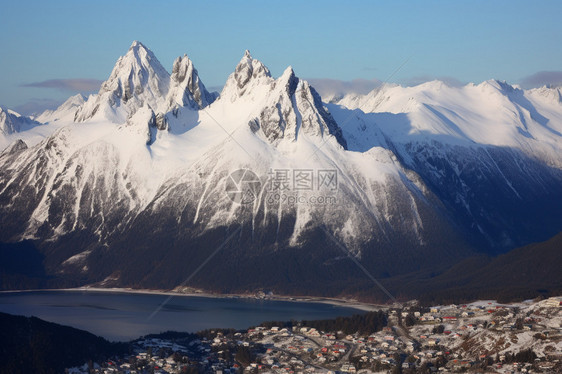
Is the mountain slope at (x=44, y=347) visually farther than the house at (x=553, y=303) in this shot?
No

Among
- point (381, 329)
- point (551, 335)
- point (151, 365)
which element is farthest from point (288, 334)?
point (551, 335)

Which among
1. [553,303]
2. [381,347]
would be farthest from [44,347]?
[553,303]

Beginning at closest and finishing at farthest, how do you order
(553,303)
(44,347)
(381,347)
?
(44,347)
(381,347)
(553,303)

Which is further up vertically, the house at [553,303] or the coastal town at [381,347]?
the house at [553,303]

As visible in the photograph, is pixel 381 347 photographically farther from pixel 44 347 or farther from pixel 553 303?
pixel 44 347

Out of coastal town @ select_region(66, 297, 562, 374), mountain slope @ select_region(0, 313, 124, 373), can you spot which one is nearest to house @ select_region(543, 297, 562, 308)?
coastal town @ select_region(66, 297, 562, 374)

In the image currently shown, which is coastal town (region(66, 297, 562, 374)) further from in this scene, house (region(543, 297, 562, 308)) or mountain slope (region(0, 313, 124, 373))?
mountain slope (region(0, 313, 124, 373))

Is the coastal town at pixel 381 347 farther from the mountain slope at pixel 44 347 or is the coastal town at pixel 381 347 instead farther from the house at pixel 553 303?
the mountain slope at pixel 44 347

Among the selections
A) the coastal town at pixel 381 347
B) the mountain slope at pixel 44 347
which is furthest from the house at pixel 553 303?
the mountain slope at pixel 44 347

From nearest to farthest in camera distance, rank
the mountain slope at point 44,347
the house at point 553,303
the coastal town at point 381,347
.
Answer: the mountain slope at point 44,347 → the coastal town at point 381,347 → the house at point 553,303
